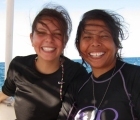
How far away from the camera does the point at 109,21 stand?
1.29 meters

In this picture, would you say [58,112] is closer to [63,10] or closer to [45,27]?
[45,27]

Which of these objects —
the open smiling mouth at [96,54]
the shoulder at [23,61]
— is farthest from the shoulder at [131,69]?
the shoulder at [23,61]

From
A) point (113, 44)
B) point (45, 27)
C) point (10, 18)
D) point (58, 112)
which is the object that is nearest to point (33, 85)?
point (58, 112)

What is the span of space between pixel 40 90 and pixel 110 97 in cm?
56

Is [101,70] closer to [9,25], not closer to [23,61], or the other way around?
[23,61]

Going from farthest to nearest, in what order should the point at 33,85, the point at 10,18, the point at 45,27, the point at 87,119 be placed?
the point at 10,18 → the point at 33,85 → the point at 45,27 → the point at 87,119

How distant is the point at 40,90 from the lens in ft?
5.06

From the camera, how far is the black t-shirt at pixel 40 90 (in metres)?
1.52

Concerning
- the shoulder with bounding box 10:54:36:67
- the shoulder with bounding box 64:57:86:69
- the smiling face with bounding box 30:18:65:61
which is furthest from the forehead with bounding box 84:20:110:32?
the shoulder with bounding box 10:54:36:67

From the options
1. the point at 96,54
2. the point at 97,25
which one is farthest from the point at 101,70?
the point at 97,25

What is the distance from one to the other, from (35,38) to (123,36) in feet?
1.88

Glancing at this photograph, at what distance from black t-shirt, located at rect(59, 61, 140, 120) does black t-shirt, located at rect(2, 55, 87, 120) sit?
0.16 m

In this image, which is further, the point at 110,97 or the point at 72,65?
A: the point at 72,65

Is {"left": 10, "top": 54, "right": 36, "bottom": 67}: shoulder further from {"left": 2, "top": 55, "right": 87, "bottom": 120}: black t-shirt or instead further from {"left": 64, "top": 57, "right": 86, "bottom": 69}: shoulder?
{"left": 64, "top": 57, "right": 86, "bottom": 69}: shoulder
